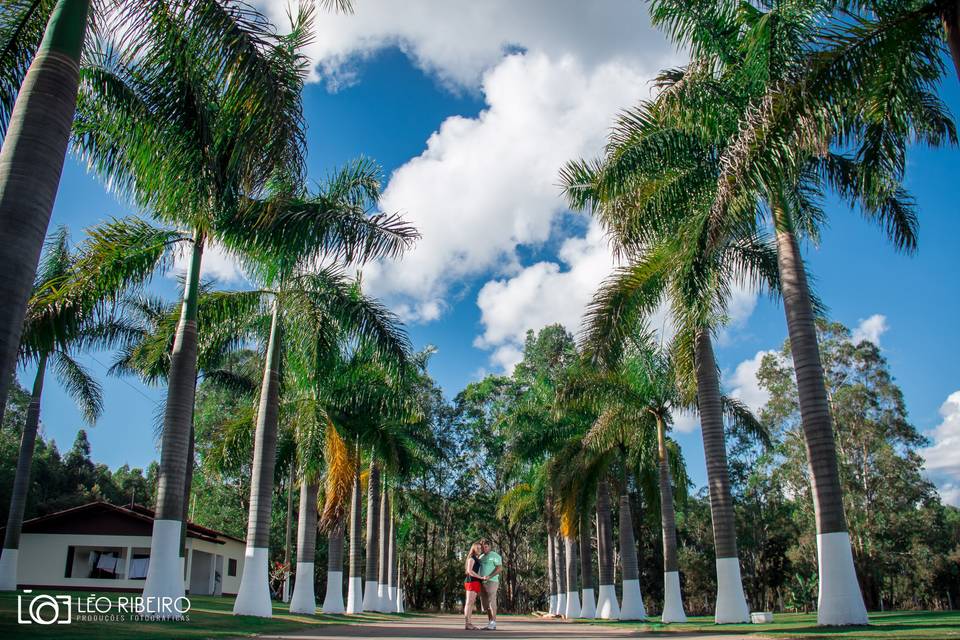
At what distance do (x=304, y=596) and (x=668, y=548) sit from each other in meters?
11.0

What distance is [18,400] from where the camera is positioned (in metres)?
42.4

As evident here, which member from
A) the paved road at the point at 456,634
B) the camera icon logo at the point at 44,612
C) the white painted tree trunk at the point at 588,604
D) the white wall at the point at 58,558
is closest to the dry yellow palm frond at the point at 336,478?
the paved road at the point at 456,634

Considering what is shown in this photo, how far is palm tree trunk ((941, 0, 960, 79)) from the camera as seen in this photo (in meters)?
7.66

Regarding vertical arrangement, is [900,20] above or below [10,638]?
above

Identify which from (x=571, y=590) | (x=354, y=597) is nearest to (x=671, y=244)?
(x=354, y=597)

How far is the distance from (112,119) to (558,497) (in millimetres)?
21033

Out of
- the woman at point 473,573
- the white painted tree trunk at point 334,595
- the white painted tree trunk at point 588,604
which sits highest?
the woman at point 473,573

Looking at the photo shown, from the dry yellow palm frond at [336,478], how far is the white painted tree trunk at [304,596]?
206cm

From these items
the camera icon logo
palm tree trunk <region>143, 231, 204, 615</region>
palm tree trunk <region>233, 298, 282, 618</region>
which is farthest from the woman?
the camera icon logo

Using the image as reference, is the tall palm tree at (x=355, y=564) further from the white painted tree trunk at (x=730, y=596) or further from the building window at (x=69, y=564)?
the white painted tree trunk at (x=730, y=596)

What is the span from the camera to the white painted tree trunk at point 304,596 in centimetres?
2069

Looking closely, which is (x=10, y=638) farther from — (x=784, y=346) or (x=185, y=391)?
(x=784, y=346)

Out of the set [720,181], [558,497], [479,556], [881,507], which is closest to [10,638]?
[479,556]

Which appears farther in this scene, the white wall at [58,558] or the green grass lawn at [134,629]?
the white wall at [58,558]
